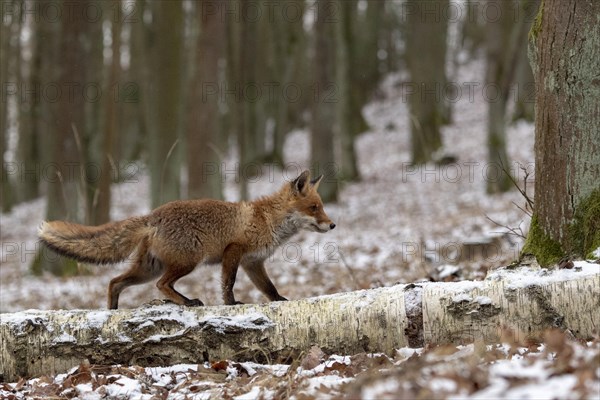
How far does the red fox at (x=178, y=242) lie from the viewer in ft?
19.4

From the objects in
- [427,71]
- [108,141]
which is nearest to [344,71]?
[427,71]

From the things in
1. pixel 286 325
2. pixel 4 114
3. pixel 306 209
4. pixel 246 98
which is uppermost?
pixel 246 98

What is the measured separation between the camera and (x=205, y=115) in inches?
616

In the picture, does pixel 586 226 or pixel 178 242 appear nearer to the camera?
pixel 586 226

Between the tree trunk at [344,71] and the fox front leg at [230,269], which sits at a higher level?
the tree trunk at [344,71]

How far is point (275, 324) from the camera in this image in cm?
516

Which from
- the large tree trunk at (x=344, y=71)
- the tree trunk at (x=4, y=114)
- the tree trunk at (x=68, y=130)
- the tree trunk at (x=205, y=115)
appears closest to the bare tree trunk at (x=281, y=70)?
the large tree trunk at (x=344, y=71)

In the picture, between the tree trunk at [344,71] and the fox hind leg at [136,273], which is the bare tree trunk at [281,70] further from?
the fox hind leg at [136,273]

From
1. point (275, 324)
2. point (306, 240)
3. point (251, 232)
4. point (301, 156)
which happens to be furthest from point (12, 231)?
point (275, 324)

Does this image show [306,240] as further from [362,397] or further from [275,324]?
[362,397]

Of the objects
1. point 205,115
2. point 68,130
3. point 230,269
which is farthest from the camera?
point 205,115

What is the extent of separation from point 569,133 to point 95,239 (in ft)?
13.6

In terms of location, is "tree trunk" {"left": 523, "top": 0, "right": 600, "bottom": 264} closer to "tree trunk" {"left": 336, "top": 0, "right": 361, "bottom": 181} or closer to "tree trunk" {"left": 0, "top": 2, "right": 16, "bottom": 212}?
"tree trunk" {"left": 336, "top": 0, "right": 361, "bottom": 181}

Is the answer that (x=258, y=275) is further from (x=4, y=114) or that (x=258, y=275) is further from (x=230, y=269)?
(x=4, y=114)
